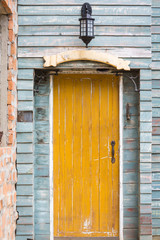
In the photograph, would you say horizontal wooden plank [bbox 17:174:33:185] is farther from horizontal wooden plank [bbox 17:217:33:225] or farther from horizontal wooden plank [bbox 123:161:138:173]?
horizontal wooden plank [bbox 123:161:138:173]

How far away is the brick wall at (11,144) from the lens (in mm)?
3443

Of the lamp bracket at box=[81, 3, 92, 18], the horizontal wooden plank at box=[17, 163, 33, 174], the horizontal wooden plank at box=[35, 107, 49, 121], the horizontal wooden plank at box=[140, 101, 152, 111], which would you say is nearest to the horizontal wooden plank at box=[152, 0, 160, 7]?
the lamp bracket at box=[81, 3, 92, 18]

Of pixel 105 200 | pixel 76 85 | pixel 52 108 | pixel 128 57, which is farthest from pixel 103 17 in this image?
pixel 105 200

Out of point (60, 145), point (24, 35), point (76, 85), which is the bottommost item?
point (60, 145)

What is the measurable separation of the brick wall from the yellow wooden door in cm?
56

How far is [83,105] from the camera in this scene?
4184 mm

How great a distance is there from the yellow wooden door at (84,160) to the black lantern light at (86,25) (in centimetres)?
58

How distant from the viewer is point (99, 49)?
396cm

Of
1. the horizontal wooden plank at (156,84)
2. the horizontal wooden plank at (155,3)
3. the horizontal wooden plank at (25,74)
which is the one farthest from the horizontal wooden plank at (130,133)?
the horizontal wooden plank at (155,3)

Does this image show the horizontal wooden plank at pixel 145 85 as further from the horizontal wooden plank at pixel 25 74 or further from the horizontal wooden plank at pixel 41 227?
the horizontal wooden plank at pixel 41 227

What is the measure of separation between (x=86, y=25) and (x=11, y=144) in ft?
5.25

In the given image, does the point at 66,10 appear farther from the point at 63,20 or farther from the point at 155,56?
the point at 155,56

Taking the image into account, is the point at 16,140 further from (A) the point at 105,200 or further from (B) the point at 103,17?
(B) the point at 103,17

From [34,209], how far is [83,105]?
1429 millimetres
